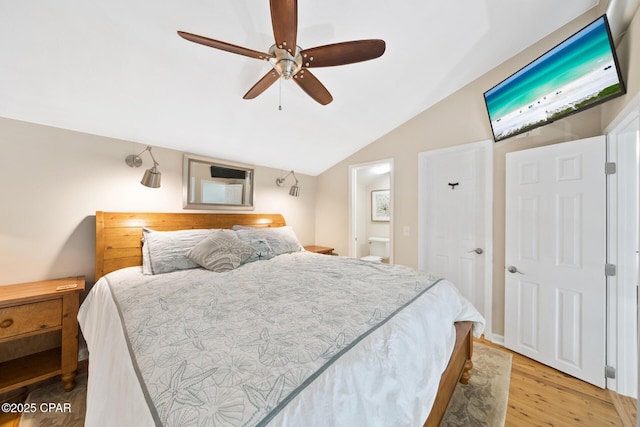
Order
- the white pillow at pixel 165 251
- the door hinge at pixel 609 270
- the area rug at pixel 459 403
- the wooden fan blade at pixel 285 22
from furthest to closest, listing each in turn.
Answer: the white pillow at pixel 165 251
the door hinge at pixel 609 270
the area rug at pixel 459 403
the wooden fan blade at pixel 285 22

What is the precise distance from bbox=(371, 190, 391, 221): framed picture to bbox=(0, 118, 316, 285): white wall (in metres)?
4.50

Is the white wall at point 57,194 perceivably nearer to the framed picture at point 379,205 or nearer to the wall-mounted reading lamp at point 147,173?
the wall-mounted reading lamp at point 147,173

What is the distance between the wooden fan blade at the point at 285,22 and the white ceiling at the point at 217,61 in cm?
45

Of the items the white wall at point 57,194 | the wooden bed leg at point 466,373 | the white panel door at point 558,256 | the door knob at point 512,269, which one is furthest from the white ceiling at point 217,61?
the wooden bed leg at point 466,373

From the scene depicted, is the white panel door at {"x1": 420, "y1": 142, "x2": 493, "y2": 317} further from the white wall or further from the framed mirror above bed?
the white wall

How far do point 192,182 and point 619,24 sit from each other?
12.9 feet

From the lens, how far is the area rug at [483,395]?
61.6 inches

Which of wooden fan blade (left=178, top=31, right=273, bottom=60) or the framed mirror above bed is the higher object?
wooden fan blade (left=178, top=31, right=273, bottom=60)

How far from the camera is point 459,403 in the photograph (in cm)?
170

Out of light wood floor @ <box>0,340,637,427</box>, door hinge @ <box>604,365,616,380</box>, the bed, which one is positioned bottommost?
light wood floor @ <box>0,340,637,427</box>

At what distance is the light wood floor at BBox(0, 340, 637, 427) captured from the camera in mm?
1562

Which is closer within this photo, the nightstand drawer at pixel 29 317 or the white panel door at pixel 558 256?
the nightstand drawer at pixel 29 317

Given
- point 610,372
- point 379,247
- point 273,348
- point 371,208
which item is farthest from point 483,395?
point 371,208

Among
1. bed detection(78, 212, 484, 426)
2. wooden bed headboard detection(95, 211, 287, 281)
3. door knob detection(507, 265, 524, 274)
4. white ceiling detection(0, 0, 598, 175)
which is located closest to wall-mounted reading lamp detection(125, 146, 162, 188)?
white ceiling detection(0, 0, 598, 175)
